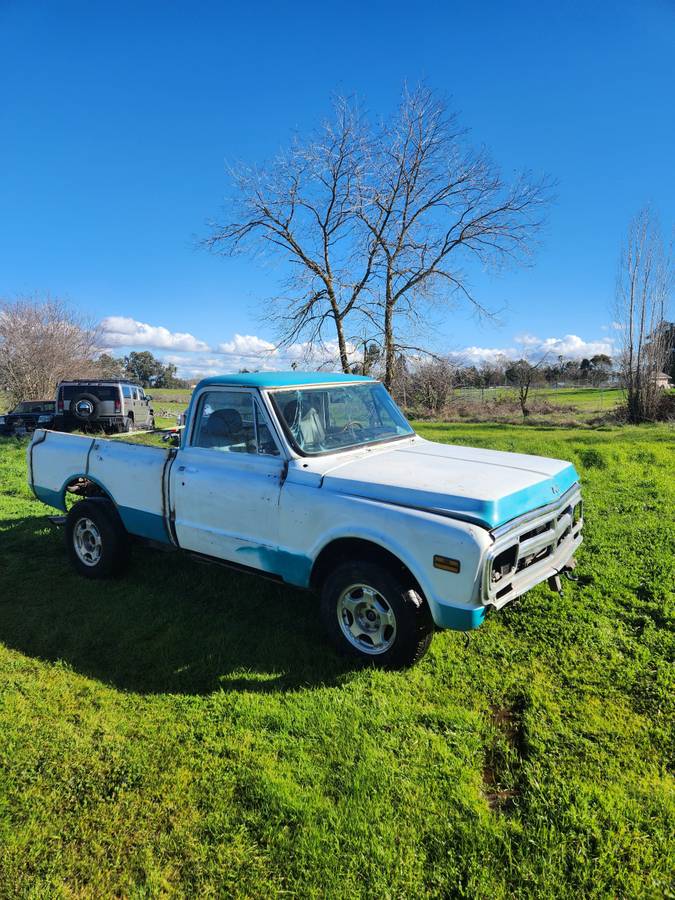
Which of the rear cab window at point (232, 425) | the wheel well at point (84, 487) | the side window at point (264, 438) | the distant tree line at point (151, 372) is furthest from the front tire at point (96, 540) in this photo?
the distant tree line at point (151, 372)

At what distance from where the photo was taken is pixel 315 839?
2270mm

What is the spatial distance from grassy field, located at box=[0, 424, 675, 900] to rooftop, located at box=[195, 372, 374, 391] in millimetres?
1944

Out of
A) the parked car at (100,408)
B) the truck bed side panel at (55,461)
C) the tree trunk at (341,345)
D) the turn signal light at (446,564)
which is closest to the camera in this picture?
the turn signal light at (446,564)

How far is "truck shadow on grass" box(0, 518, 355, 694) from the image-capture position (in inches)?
139

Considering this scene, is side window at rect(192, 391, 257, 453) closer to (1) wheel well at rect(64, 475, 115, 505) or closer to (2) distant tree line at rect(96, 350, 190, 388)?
(1) wheel well at rect(64, 475, 115, 505)

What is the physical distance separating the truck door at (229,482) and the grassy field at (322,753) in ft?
2.32

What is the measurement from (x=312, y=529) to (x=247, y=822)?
1.68 m

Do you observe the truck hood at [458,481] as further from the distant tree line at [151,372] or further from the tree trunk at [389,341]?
the distant tree line at [151,372]

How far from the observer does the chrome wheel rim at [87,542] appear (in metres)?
5.08

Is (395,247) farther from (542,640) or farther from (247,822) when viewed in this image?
Answer: (247,822)

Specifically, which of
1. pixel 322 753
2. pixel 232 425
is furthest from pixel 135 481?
pixel 322 753

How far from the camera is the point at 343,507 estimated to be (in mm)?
3408

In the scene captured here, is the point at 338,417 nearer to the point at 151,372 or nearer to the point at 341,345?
the point at 341,345

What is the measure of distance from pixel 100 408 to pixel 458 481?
30.1 ft
